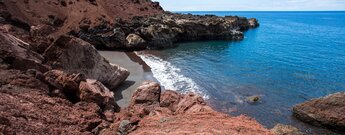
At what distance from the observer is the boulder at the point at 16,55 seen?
17109mm

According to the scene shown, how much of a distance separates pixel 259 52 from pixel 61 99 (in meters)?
47.0

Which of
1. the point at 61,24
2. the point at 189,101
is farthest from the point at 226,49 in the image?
the point at 189,101

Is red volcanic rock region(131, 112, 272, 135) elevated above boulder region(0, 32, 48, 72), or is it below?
below

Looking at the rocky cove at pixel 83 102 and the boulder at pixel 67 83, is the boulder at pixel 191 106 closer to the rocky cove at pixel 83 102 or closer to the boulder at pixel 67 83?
the rocky cove at pixel 83 102

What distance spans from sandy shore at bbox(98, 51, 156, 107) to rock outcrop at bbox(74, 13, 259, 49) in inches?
159

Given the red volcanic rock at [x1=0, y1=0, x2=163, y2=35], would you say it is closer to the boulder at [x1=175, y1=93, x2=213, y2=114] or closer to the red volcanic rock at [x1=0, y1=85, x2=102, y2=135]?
the red volcanic rock at [x1=0, y1=85, x2=102, y2=135]

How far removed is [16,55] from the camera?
57.7ft

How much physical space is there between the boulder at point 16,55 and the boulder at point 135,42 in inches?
1411

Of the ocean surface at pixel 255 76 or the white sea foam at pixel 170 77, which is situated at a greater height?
the white sea foam at pixel 170 77

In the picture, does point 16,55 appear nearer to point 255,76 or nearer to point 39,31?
point 39,31

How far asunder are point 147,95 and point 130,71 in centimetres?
1741

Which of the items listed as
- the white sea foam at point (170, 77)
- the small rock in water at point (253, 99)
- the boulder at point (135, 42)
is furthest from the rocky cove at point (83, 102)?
the boulder at point (135, 42)

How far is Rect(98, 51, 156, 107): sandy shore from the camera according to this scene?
26656 millimetres

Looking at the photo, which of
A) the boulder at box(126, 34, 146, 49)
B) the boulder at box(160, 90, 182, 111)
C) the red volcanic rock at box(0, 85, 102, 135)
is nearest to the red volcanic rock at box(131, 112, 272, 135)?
the red volcanic rock at box(0, 85, 102, 135)
